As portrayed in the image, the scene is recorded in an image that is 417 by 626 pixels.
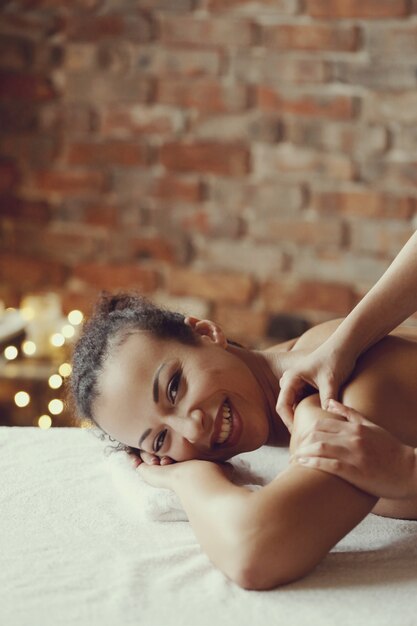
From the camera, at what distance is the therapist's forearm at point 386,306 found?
1.41m

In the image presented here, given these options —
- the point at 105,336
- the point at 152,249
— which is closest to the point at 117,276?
the point at 152,249

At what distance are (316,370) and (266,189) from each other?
53.6 inches

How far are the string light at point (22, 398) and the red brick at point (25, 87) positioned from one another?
91cm

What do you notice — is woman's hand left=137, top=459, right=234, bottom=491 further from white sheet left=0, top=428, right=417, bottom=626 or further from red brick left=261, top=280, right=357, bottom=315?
red brick left=261, top=280, right=357, bottom=315

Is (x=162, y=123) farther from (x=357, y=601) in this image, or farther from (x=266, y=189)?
(x=357, y=601)

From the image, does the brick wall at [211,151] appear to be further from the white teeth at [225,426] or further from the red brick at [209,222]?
the white teeth at [225,426]

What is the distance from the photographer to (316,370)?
1378 millimetres

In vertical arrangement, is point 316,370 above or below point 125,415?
above

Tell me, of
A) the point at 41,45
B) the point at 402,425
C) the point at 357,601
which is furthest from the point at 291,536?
the point at 41,45

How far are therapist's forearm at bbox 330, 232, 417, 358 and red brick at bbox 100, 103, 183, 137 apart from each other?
4.70ft

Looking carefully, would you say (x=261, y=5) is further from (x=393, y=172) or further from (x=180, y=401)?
(x=180, y=401)

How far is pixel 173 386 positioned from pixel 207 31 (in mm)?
1515

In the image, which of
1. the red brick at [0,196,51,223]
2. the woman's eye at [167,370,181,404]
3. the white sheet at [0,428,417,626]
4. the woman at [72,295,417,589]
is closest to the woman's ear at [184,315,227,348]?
the woman at [72,295,417,589]

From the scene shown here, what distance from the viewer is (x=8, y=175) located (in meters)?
2.93
